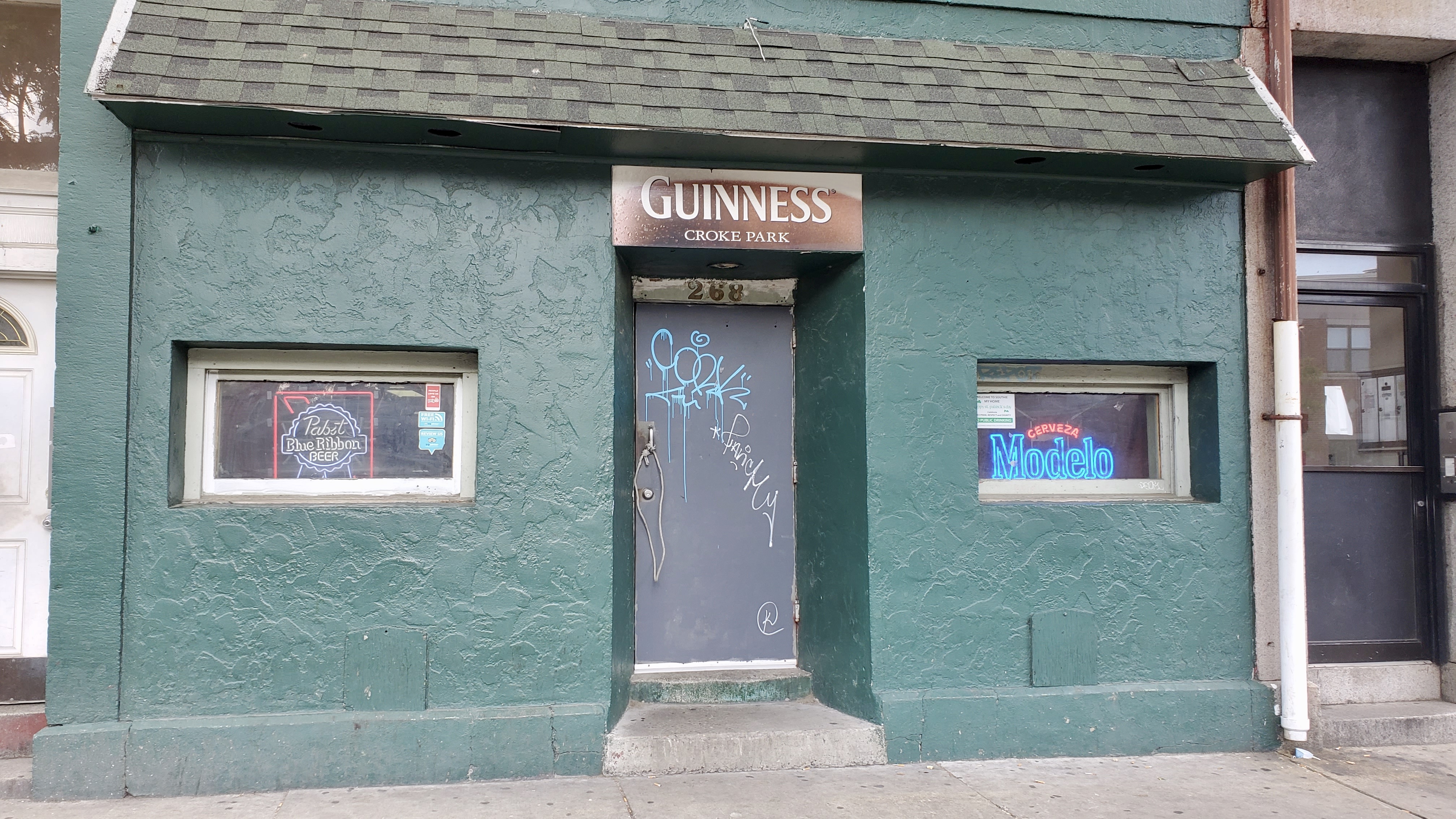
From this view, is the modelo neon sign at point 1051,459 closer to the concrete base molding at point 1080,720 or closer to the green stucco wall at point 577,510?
the green stucco wall at point 577,510

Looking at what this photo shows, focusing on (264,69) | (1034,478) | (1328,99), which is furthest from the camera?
(1328,99)

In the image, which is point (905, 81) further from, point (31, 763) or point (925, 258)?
point (31, 763)

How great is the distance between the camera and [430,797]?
4.15 m

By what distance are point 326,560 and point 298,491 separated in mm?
454

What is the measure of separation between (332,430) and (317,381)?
0.87ft

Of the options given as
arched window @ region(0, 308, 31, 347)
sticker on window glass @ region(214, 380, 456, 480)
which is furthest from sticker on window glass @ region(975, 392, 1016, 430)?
arched window @ region(0, 308, 31, 347)

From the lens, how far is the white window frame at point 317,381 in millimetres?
4535

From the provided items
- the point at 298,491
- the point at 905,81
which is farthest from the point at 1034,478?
the point at 298,491

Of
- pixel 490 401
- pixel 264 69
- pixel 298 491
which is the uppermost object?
pixel 264 69

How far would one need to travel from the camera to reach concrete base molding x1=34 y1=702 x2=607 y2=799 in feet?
13.5

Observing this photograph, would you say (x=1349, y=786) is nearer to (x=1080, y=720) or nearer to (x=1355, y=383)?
(x=1080, y=720)

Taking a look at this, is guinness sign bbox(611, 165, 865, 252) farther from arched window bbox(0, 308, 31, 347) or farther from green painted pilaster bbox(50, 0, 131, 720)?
arched window bbox(0, 308, 31, 347)

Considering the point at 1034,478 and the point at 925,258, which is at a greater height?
the point at 925,258

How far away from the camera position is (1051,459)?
5.27 meters
